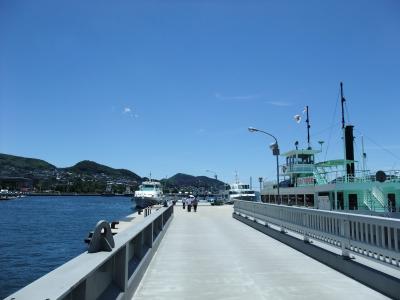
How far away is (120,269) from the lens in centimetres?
717

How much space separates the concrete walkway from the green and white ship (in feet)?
51.3

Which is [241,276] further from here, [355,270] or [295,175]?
[295,175]

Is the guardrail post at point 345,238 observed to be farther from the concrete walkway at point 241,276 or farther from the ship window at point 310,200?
the ship window at point 310,200

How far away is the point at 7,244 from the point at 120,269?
25.7m

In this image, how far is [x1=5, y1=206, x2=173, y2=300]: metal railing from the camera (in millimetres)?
3596

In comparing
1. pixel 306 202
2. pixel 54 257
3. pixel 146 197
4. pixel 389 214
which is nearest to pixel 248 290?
pixel 54 257

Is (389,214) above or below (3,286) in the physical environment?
above

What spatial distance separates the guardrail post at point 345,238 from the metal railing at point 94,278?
14.1 feet

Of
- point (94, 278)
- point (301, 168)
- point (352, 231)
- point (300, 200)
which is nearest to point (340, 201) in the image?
point (300, 200)

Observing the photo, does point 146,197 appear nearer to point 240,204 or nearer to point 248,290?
point 240,204

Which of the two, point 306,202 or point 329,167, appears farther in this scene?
point 329,167

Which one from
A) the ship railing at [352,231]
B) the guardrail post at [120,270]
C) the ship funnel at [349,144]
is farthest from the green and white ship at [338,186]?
the guardrail post at [120,270]

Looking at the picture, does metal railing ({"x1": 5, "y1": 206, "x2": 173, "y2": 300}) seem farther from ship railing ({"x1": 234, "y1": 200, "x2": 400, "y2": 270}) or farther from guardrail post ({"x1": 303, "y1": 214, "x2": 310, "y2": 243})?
guardrail post ({"x1": 303, "y1": 214, "x2": 310, "y2": 243})

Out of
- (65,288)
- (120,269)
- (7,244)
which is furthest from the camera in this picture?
(7,244)
